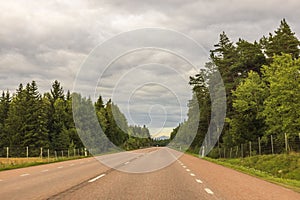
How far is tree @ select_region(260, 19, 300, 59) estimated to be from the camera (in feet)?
183

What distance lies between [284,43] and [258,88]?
1193cm

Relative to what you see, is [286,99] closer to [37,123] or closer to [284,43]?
[284,43]

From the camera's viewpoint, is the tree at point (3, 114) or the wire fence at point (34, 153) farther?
the tree at point (3, 114)

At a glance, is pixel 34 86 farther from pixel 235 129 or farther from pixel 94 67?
pixel 94 67

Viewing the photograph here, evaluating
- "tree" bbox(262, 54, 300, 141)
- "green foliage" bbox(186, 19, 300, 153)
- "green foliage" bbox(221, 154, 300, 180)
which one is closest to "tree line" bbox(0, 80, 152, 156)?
"green foliage" bbox(186, 19, 300, 153)

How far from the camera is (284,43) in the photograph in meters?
56.8

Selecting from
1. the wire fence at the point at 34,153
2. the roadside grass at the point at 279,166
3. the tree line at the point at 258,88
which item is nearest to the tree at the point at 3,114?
the wire fence at the point at 34,153

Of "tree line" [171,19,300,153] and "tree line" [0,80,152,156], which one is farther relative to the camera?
"tree line" [0,80,152,156]

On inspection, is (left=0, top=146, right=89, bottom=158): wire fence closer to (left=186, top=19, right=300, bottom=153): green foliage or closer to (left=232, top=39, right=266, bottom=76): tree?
(left=186, top=19, right=300, bottom=153): green foliage

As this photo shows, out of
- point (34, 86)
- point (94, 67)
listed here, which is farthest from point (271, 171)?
point (34, 86)

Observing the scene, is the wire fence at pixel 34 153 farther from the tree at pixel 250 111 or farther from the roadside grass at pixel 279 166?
the roadside grass at pixel 279 166

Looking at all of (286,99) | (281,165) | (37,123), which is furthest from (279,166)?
(37,123)

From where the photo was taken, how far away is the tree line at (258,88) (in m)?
38.2

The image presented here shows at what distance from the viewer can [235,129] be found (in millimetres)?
50000
